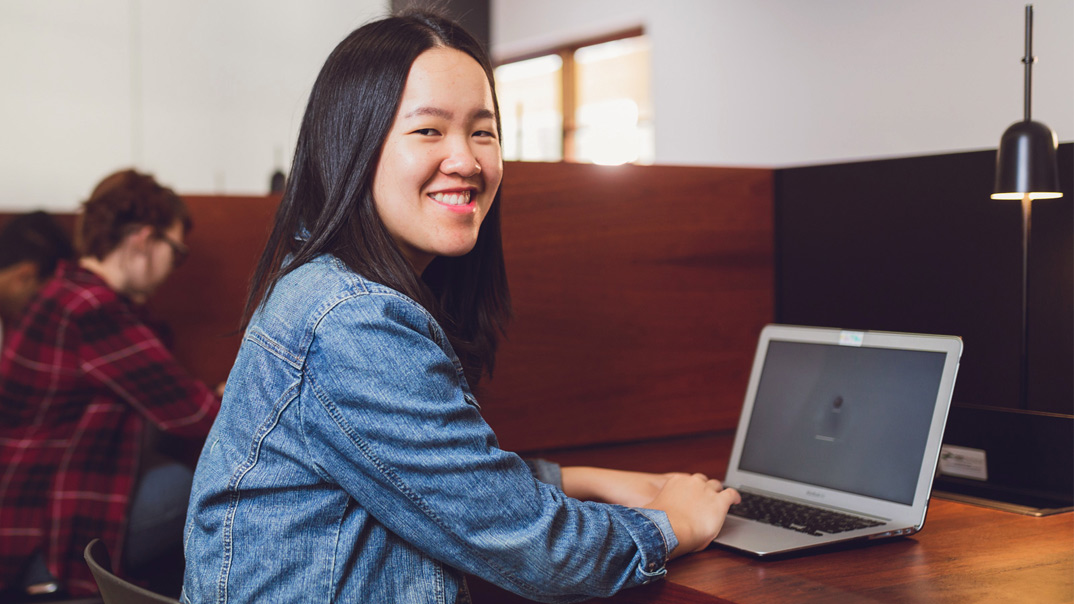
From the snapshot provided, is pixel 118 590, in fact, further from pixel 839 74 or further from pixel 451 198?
pixel 839 74

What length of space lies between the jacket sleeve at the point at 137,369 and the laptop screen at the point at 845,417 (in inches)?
46.1

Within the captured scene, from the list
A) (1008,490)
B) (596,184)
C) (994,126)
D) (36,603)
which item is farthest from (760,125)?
(36,603)

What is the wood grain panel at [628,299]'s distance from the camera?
1.52 metres

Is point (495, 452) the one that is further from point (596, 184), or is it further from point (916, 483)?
point (596, 184)

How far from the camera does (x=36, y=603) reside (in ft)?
6.04

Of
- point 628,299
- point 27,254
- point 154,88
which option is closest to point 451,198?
point 628,299

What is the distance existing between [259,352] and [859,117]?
3000 mm

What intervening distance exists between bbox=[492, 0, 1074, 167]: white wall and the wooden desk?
77.2 inches

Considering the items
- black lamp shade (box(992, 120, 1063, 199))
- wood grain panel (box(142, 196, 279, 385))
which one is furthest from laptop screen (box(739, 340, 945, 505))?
wood grain panel (box(142, 196, 279, 385))

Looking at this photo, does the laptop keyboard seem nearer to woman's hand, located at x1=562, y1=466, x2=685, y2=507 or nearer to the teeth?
woman's hand, located at x1=562, y1=466, x2=685, y2=507

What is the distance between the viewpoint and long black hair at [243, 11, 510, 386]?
0.90 metres

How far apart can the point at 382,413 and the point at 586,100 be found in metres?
4.56

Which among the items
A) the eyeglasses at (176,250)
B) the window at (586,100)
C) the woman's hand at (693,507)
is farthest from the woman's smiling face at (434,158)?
the window at (586,100)

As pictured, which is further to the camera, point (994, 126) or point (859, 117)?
point (859, 117)
